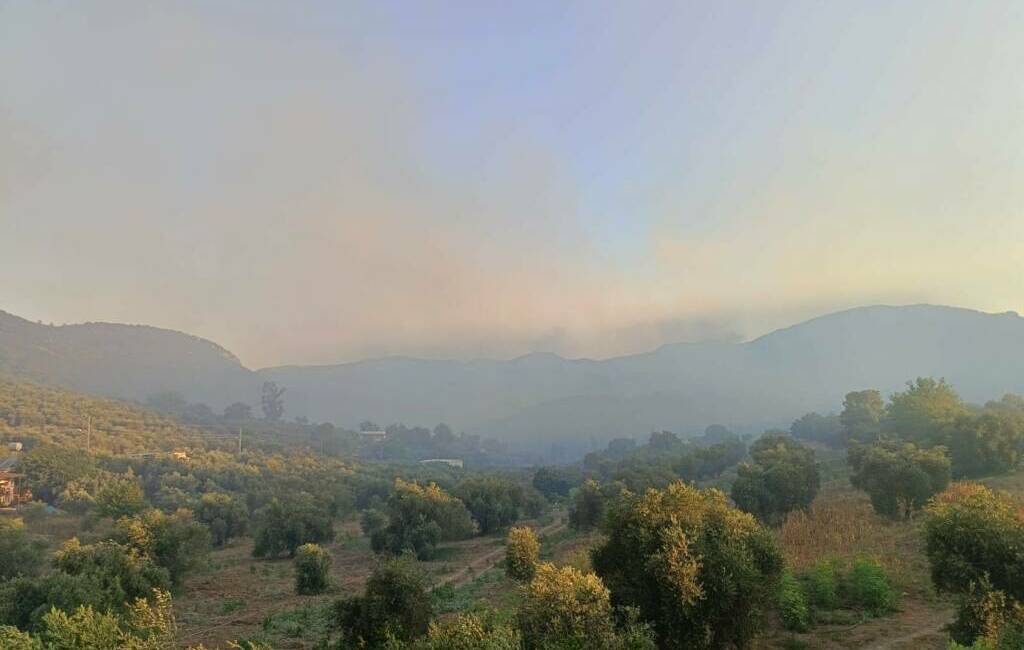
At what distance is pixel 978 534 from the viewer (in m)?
15.6

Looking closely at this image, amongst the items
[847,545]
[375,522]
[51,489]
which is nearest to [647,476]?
[375,522]

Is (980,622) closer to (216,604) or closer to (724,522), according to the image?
(724,522)

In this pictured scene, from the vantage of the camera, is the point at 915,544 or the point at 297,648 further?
the point at 915,544

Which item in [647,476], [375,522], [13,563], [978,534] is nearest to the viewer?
[978,534]

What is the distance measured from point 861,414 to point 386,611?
90959mm

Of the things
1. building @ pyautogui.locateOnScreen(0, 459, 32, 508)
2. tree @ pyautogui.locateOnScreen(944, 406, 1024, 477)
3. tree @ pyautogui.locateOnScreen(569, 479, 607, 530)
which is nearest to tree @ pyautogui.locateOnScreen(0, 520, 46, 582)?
tree @ pyautogui.locateOnScreen(569, 479, 607, 530)

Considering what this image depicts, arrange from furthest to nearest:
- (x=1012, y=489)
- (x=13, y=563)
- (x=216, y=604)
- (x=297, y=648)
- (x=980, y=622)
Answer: (x=1012, y=489) → (x=13, y=563) → (x=216, y=604) → (x=297, y=648) → (x=980, y=622)

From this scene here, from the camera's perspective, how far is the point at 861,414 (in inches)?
3445

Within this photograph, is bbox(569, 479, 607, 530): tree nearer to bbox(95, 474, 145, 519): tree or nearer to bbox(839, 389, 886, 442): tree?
bbox(95, 474, 145, 519): tree

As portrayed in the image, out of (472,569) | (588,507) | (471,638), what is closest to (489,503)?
(588,507)

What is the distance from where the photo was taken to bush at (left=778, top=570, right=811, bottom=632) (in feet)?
58.4

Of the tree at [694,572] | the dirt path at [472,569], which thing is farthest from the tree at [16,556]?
the tree at [694,572]

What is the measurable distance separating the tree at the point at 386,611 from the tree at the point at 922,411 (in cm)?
5317

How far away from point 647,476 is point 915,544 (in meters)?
32.7
